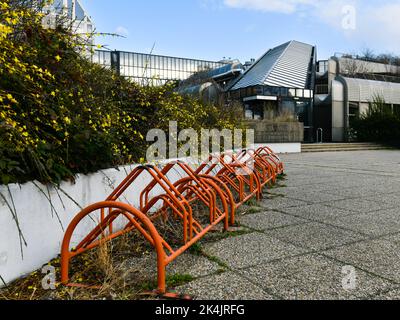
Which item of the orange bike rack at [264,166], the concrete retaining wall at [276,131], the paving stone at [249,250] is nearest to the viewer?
the paving stone at [249,250]

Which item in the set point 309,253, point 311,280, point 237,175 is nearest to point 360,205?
point 237,175

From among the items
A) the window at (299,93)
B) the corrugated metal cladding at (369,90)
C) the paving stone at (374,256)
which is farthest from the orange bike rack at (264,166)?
the corrugated metal cladding at (369,90)

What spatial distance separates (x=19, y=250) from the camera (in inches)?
101

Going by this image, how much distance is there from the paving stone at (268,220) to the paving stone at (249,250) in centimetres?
49

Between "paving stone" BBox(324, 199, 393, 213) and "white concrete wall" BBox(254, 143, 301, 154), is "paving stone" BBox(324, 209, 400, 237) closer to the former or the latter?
"paving stone" BBox(324, 199, 393, 213)

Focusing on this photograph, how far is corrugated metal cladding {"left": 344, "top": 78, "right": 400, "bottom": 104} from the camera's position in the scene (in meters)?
24.8

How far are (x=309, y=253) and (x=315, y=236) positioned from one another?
1.89 feet

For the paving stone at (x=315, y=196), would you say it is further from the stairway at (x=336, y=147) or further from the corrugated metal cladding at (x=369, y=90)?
the corrugated metal cladding at (x=369, y=90)

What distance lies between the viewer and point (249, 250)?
3352mm

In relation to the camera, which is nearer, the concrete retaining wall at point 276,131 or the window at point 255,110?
the concrete retaining wall at point 276,131

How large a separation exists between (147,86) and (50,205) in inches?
126

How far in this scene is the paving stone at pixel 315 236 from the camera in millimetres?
3514

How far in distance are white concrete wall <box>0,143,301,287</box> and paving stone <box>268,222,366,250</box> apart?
6.43 feet
